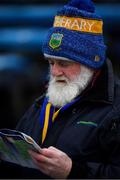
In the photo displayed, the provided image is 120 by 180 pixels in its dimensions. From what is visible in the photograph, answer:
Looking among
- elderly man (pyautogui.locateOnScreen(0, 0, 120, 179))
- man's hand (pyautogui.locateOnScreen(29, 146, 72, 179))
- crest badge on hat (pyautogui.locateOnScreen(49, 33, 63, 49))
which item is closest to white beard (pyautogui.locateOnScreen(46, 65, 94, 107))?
elderly man (pyautogui.locateOnScreen(0, 0, 120, 179))

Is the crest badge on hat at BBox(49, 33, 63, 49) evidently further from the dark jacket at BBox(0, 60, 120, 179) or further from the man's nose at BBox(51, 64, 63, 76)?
the dark jacket at BBox(0, 60, 120, 179)

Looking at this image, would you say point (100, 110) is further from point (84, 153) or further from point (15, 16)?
point (15, 16)

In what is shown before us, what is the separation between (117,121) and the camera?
3633mm

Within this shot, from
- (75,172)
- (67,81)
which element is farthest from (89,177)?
(67,81)

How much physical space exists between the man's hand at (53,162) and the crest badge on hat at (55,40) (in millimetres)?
716

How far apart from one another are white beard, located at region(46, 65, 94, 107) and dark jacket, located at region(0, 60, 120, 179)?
63 millimetres

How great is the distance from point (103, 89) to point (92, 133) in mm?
318

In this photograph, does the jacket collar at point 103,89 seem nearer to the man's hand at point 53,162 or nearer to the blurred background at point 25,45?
the man's hand at point 53,162

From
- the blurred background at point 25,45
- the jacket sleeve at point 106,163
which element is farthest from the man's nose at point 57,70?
the blurred background at point 25,45

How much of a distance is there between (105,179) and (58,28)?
1005 millimetres

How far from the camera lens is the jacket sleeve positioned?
3.58 m

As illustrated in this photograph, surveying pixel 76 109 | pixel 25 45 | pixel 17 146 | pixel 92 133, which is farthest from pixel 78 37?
pixel 25 45

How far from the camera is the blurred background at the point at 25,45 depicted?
29.2 ft

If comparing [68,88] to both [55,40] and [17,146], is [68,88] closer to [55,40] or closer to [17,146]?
[55,40]
